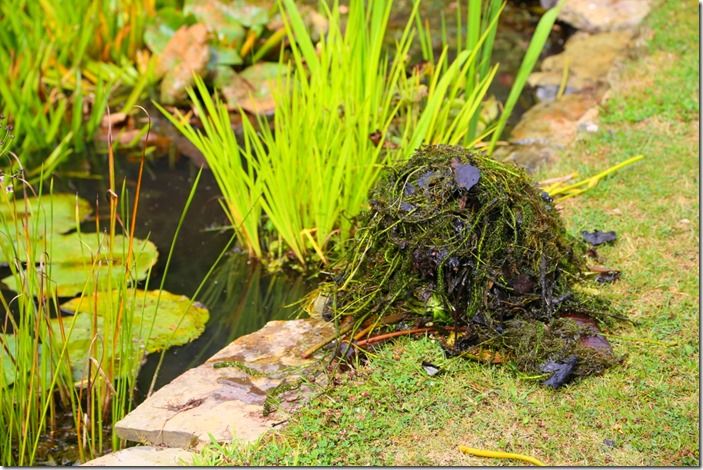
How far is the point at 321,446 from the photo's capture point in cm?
247

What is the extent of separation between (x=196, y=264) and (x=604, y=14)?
13.2ft

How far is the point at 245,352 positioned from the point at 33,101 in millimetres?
2613

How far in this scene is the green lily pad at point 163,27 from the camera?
587cm

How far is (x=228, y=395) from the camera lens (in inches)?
109

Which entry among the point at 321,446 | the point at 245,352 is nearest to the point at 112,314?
the point at 245,352

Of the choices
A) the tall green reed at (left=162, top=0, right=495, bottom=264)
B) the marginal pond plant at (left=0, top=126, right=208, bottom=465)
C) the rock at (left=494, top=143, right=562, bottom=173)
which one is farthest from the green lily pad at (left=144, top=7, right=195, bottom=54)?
the rock at (left=494, top=143, right=562, bottom=173)

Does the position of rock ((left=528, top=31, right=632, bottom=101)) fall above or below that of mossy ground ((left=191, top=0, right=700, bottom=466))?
above

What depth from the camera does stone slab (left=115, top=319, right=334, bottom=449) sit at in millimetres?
2586

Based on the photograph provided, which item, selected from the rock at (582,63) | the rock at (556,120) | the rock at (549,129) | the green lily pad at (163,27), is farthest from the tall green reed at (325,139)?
the green lily pad at (163,27)

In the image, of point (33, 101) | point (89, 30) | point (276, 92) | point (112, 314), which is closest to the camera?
point (112, 314)

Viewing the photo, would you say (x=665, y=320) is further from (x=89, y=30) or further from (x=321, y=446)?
(x=89, y=30)

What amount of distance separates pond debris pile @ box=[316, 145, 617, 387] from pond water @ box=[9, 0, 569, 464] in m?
0.64

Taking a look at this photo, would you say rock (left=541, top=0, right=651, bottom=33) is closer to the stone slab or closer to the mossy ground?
the mossy ground

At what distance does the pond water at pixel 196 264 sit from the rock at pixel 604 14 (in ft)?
3.95
